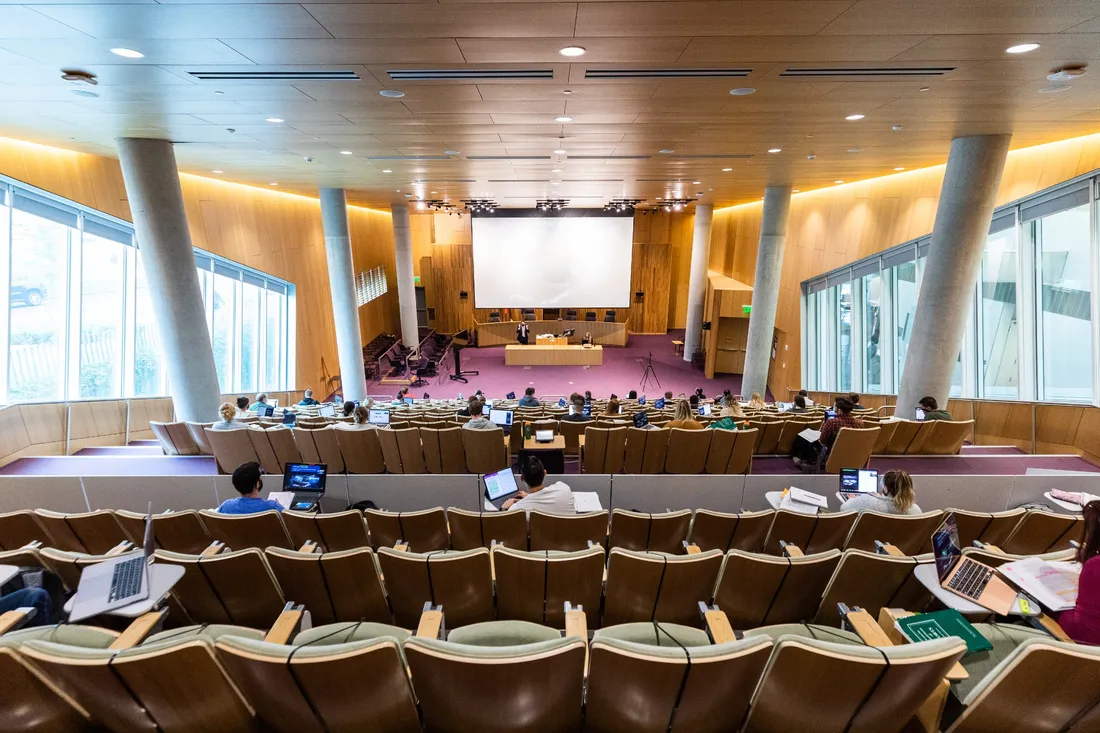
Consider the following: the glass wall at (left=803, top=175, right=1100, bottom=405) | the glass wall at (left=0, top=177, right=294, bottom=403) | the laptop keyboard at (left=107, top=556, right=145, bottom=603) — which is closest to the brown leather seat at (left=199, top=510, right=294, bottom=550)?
the laptop keyboard at (left=107, top=556, right=145, bottom=603)

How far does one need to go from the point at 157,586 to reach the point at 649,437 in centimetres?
563

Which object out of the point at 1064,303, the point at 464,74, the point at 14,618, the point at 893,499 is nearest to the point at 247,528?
the point at 14,618

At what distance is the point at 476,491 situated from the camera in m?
5.95

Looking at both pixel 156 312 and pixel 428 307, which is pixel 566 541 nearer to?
pixel 156 312

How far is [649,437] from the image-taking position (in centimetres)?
780

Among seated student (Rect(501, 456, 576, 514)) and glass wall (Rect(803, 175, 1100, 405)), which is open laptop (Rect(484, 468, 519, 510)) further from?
glass wall (Rect(803, 175, 1100, 405))

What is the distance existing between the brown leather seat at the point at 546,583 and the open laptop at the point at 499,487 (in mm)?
1788

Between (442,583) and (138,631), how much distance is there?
156cm

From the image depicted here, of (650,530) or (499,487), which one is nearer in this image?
(650,530)

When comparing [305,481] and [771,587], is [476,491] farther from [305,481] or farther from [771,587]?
[771,587]

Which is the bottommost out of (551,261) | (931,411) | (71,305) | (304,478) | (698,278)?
(304,478)

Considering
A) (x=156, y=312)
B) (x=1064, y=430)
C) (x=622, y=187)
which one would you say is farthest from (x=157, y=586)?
(x=622, y=187)

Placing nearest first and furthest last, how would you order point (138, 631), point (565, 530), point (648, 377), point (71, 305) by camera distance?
1. point (138, 631)
2. point (565, 530)
3. point (71, 305)
4. point (648, 377)

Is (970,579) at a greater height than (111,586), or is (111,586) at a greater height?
(970,579)
